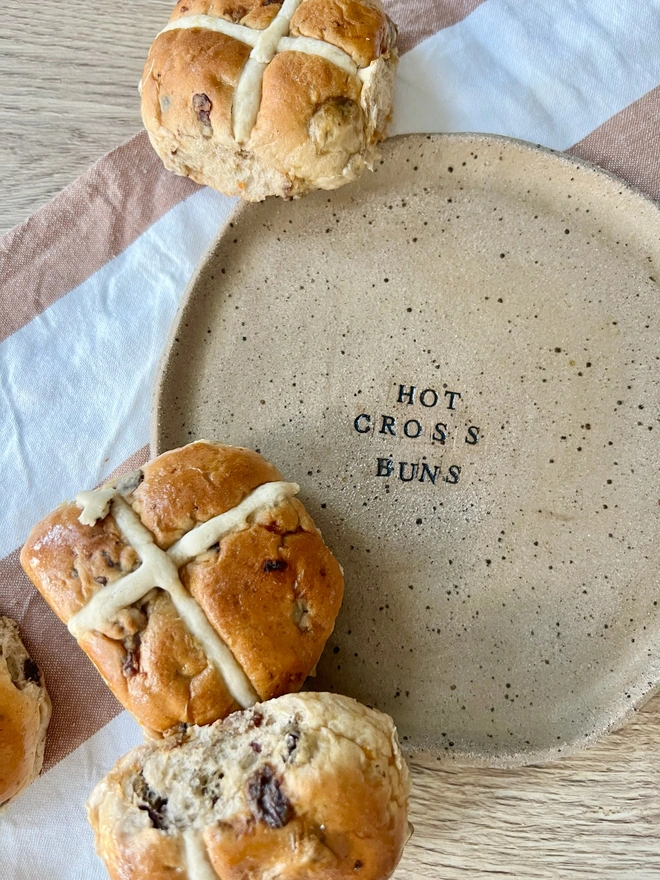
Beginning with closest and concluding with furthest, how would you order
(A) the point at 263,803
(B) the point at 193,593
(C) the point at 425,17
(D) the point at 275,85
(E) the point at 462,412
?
1. (A) the point at 263,803
2. (B) the point at 193,593
3. (D) the point at 275,85
4. (E) the point at 462,412
5. (C) the point at 425,17

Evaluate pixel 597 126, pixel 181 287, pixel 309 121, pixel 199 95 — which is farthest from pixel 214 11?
pixel 597 126

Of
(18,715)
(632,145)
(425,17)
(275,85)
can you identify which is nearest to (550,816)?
(18,715)

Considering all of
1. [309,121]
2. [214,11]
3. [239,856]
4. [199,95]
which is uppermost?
[214,11]

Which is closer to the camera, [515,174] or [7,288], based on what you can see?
[515,174]

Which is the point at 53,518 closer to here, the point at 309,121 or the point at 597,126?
the point at 309,121

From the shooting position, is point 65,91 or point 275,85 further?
point 65,91

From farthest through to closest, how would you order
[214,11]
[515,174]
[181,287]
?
[181,287]
[515,174]
[214,11]

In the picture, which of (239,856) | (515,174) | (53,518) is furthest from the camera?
(515,174)

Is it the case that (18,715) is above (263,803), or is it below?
above

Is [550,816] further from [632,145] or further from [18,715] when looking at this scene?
[632,145]
